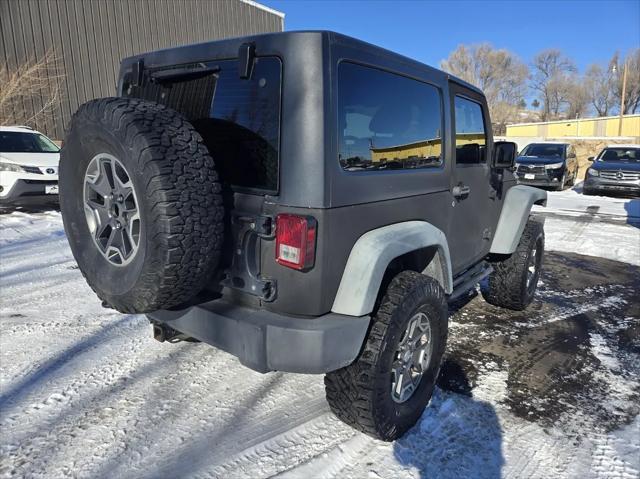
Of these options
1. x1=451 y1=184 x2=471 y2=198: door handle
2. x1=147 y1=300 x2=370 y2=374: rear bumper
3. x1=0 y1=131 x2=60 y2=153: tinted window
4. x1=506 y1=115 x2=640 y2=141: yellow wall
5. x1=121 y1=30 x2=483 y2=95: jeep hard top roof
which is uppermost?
x1=506 y1=115 x2=640 y2=141: yellow wall

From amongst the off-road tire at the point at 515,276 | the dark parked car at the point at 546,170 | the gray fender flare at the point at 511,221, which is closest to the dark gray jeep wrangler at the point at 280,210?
the gray fender flare at the point at 511,221

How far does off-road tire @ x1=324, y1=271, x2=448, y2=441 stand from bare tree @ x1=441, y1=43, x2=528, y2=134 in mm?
59752

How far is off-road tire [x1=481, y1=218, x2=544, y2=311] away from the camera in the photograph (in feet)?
14.3

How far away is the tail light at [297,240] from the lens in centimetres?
206

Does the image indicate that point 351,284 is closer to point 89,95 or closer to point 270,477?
point 270,477

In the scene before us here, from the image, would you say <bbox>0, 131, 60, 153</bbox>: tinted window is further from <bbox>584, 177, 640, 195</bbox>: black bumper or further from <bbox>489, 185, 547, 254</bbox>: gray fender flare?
<bbox>584, 177, 640, 195</bbox>: black bumper

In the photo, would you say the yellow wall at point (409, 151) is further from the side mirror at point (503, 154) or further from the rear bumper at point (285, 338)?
the side mirror at point (503, 154)

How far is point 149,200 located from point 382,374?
1.39 m

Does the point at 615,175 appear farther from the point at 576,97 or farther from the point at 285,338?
the point at 576,97

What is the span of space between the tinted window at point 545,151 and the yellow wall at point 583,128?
25984mm

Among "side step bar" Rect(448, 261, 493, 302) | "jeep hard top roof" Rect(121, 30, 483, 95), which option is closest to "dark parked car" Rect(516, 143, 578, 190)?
"side step bar" Rect(448, 261, 493, 302)

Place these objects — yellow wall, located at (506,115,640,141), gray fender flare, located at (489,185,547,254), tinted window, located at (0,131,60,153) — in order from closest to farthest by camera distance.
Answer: gray fender flare, located at (489,185,547,254) < tinted window, located at (0,131,60,153) < yellow wall, located at (506,115,640,141)

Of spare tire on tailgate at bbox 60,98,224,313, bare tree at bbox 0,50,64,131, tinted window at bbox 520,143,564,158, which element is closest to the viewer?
spare tire on tailgate at bbox 60,98,224,313

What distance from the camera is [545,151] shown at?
15914mm
